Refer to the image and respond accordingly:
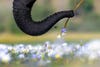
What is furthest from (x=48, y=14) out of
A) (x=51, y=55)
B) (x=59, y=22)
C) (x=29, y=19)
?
(x=29, y=19)

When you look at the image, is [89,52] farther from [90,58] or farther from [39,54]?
[39,54]

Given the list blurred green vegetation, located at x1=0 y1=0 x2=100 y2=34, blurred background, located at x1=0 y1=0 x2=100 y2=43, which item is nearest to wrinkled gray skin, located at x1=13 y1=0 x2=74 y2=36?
blurred background, located at x1=0 y1=0 x2=100 y2=43

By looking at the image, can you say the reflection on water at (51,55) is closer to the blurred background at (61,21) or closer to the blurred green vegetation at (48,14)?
the blurred background at (61,21)

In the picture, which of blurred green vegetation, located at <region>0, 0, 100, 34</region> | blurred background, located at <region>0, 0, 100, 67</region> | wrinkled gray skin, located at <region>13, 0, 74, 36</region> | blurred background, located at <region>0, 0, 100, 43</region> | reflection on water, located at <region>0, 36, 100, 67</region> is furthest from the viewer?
blurred green vegetation, located at <region>0, 0, 100, 34</region>

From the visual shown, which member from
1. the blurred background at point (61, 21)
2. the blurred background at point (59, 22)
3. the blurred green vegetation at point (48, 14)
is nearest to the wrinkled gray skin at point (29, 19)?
the blurred background at point (59, 22)

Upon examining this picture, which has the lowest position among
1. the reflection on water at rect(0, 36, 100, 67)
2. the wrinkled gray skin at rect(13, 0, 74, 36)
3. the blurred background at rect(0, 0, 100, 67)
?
the blurred background at rect(0, 0, 100, 67)

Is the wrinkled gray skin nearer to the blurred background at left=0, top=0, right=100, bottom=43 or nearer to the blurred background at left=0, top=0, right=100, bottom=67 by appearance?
the blurred background at left=0, top=0, right=100, bottom=67
